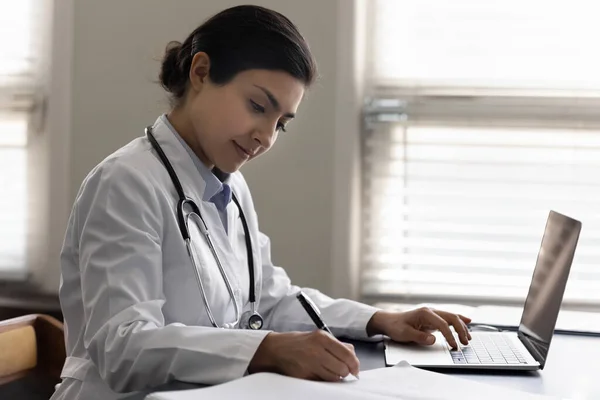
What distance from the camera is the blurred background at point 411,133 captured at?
2.39m

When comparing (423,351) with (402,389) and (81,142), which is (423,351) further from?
(81,142)

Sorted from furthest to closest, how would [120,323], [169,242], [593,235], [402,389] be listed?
[593,235] → [169,242] → [120,323] → [402,389]

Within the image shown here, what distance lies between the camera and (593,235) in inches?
93.9

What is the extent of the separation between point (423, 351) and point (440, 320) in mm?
91

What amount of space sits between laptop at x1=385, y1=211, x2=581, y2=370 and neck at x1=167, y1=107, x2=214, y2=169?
1.60 ft

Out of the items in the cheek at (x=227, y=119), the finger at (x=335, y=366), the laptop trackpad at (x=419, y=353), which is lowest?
the laptop trackpad at (x=419, y=353)

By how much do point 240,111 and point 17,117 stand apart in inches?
56.5

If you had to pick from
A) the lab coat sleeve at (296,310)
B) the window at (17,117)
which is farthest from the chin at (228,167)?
the window at (17,117)

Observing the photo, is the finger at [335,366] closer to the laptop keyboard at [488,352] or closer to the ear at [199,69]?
the laptop keyboard at [488,352]

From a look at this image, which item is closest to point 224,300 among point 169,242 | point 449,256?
point 169,242

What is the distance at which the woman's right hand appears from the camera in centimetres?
109

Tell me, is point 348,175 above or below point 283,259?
above

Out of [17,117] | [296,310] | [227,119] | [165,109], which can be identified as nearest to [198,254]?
[227,119]

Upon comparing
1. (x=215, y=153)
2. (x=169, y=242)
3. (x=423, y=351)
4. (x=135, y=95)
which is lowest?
(x=423, y=351)
